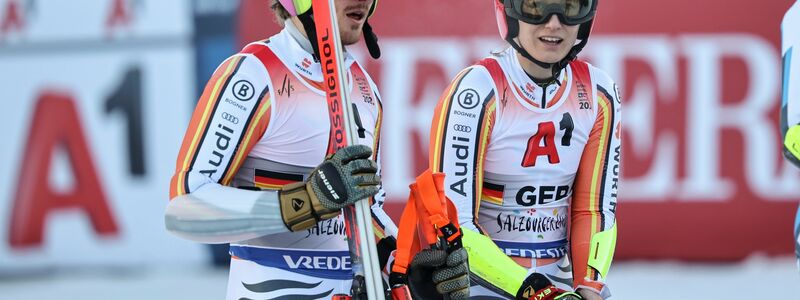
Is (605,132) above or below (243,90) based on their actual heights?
below

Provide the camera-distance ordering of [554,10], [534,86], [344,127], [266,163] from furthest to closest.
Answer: [534,86], [554,10], [266,163], [344,127]

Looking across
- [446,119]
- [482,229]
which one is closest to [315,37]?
[446,119]

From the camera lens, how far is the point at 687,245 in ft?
23.6

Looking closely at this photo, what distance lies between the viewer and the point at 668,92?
23.2 feet

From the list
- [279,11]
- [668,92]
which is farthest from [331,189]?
[668,92]

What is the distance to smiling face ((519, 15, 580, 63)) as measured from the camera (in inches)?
136

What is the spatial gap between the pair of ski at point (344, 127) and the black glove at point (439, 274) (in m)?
0.19

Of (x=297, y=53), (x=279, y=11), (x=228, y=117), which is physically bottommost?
(x=228, y=117)

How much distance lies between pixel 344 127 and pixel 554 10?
37.6 inches

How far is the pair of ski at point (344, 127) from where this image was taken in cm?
273

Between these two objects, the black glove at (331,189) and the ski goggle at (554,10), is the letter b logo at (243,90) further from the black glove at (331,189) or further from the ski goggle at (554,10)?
the ski goggle at (554,10)

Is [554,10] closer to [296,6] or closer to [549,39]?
[549,39]

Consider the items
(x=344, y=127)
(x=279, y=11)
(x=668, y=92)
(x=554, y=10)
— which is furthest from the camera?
(x=668, y=92)

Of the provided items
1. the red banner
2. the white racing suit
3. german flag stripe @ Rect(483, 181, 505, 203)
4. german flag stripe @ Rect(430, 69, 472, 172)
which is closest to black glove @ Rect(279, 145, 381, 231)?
the white racing suit
